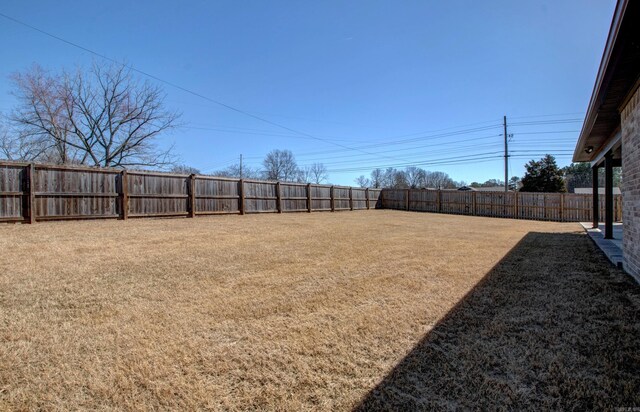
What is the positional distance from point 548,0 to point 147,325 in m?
9.98

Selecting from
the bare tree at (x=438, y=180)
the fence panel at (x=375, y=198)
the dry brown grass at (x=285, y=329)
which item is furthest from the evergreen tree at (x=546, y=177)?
the bare tree at (x=438, y=180)

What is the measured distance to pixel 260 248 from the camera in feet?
19.7

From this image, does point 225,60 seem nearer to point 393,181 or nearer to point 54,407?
point 54,407

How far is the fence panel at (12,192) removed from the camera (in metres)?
6.91

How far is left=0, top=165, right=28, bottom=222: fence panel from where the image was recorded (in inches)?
272

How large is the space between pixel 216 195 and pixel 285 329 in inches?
394

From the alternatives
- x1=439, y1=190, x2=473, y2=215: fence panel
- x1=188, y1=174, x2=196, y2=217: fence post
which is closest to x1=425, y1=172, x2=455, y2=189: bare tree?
x1=439, y1=190, x2=473, y2=215: fence panel

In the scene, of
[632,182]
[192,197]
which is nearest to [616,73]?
[632,182]

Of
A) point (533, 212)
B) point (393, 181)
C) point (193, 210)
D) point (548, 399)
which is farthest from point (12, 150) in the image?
point (393, 181)

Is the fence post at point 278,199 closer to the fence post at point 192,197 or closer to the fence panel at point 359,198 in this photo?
the fence post at point 192,197

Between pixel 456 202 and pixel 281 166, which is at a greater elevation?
pixel 281 166

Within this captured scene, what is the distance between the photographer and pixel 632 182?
4.39m

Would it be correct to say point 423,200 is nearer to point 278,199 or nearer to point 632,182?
point 278,199

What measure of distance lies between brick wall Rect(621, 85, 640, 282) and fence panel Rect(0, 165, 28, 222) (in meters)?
11.6
